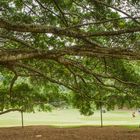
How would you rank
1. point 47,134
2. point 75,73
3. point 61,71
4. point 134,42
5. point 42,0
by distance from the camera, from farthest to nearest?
point 47,134 → point 61,71 → point 75,73 → point 42,0 → point 134,42

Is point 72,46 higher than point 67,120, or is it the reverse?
point 72,46

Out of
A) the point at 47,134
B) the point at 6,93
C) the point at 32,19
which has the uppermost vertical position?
the point at 32,19

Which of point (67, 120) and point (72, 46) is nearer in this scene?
point (72, 46)

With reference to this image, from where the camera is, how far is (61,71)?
10.6 m

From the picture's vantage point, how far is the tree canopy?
5.92 meters

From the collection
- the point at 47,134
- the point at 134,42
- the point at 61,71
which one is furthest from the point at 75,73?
the point at 47,134

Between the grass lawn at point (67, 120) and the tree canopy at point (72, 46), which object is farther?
the grass lawn at point (67, 120)

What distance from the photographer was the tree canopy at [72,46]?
5918 millimetres

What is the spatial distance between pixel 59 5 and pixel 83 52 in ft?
8.57

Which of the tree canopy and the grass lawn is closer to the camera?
the tree canopy

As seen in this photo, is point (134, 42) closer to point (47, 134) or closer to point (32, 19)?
point (32, 19)

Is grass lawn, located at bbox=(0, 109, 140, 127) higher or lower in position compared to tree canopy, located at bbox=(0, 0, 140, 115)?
lower

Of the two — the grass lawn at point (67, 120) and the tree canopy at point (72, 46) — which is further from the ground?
the tree canopy at point (72, 46)

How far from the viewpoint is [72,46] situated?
5.89m
